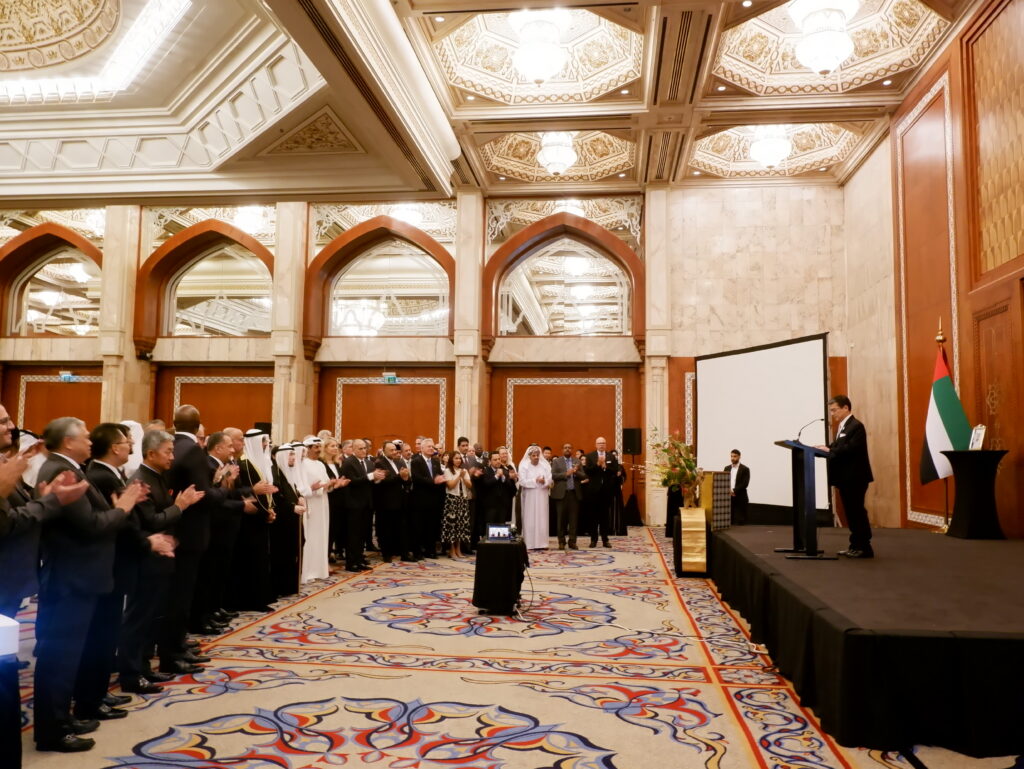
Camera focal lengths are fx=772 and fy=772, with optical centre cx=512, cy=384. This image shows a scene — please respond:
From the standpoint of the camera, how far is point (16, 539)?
3.47 m

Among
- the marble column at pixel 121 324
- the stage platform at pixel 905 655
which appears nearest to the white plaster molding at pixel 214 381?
the marble column at pixel 121 324

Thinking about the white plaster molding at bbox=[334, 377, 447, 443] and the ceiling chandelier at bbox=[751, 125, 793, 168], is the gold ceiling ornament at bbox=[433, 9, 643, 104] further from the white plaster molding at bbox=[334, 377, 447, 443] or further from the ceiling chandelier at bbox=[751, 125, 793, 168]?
the white plaster molding at bbox=[334, 377, 447, 443]

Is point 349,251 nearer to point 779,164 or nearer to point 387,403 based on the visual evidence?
point 387,403

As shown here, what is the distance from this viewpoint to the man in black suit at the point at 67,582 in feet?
10.6

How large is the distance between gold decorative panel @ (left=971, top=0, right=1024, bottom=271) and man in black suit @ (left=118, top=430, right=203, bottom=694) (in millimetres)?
7550

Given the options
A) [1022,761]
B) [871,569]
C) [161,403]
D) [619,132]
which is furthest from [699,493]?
[161,403]

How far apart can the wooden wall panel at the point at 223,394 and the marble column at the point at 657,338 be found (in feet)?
22.8

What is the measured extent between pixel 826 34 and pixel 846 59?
155 centimetres

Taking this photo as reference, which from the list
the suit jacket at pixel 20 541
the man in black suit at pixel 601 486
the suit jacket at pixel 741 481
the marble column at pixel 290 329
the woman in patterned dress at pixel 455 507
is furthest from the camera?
the marble column at pixel 290 329

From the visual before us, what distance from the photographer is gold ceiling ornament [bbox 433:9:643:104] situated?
10.0 m

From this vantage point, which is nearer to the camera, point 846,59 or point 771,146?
point 846,59

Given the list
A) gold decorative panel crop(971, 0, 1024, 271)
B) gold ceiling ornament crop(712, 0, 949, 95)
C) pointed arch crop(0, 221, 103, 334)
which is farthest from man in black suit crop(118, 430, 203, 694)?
pointed arch crop(0, 221, 103, 334)

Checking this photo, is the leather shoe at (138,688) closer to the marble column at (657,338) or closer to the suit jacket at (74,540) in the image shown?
the suit jacket at (74,540)

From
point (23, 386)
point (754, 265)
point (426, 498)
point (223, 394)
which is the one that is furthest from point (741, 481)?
point (23, 386)
